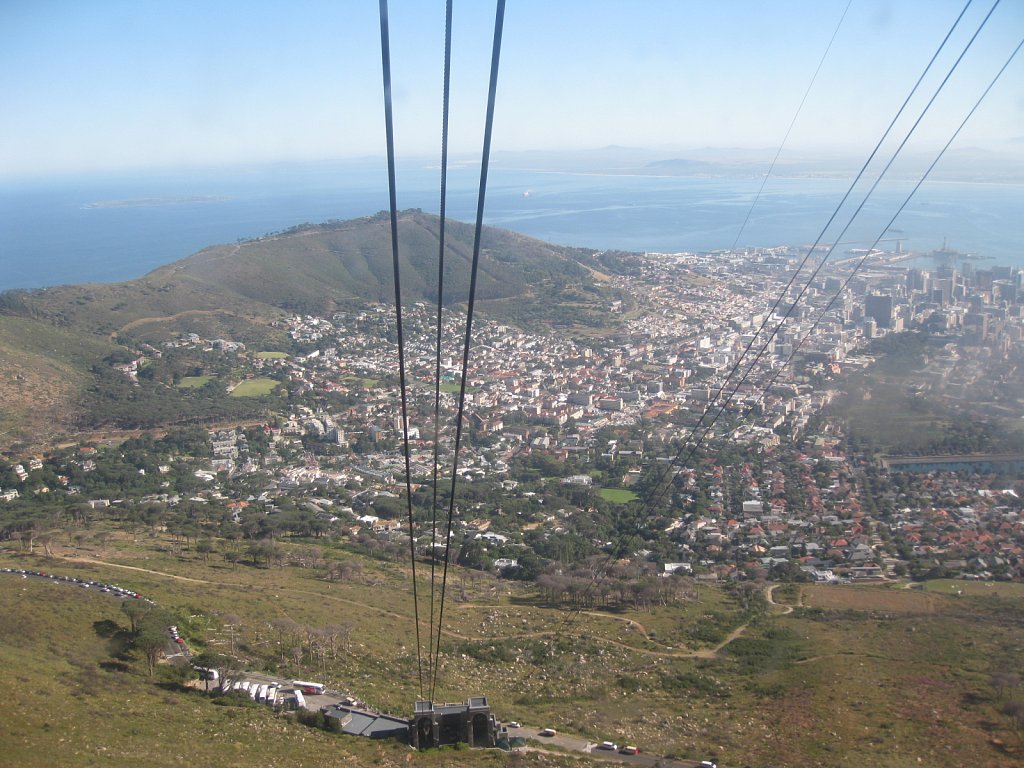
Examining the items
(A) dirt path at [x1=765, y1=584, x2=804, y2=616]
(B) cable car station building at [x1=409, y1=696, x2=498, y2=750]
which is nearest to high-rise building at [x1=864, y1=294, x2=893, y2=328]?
(A) dirt path at [x1=765, y1=584, x2=804, y2=616]

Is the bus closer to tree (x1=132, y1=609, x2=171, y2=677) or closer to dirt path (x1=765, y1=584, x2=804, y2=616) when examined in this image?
tree (x1=132, y1=609, x2=171, y2=677)

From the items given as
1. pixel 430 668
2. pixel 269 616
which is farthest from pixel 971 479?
pixel 269 616

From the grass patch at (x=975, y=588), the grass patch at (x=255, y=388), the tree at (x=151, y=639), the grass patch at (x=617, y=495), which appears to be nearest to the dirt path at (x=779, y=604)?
the grass patch at (x=975, y=588)

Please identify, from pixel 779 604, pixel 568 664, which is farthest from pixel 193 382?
pixel 779 604

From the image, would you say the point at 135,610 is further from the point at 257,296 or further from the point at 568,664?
the point at 257,296

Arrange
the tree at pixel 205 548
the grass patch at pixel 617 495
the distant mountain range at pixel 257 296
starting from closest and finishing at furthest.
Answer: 1. the tree at pixel 205 548
2. the grass patch at pixel 617 495
3. the distant mountain range at pixel 257 296

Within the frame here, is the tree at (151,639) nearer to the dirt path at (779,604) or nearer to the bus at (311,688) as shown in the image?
the bus at (311,688)

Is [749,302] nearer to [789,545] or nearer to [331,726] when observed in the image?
[789,545]
